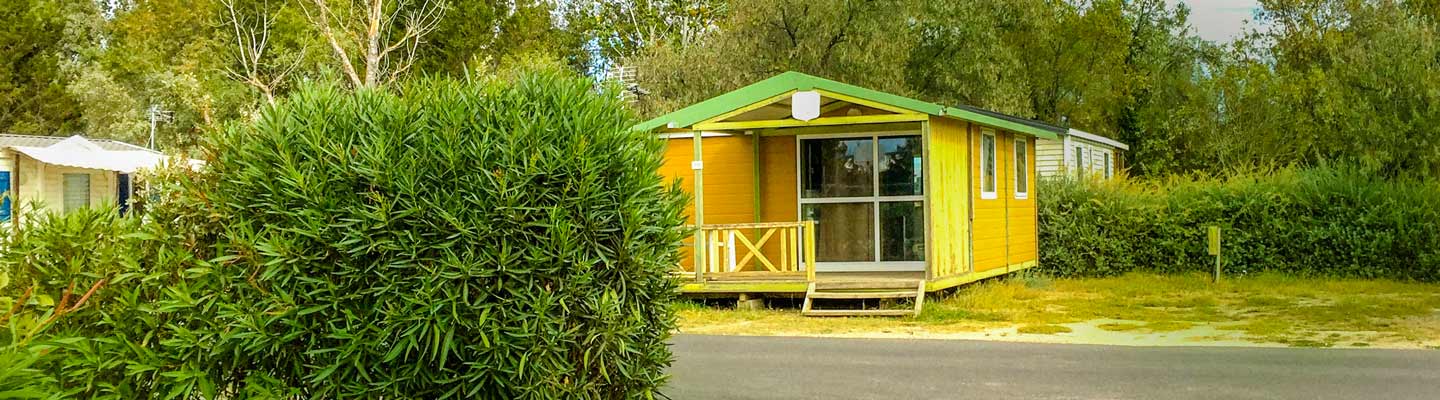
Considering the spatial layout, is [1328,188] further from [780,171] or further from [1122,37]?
[1122,37]

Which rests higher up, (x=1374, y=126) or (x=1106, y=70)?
(x=1106, y=70)

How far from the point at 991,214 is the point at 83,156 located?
47.6 ft

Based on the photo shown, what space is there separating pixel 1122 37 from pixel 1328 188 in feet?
69.3

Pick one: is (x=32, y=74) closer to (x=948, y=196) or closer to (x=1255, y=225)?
(x=948, y=196)

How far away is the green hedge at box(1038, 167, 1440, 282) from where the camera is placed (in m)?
18.3

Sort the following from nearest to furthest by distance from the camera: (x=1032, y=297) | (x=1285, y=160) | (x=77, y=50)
Result: (x=1032, y=297) → (x=1285, y=160) → (x=77, y=50)

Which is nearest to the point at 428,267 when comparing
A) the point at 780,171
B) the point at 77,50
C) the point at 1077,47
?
the point at 780,171

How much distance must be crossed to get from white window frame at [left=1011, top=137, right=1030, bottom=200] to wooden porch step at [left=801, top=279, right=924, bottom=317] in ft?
14.4

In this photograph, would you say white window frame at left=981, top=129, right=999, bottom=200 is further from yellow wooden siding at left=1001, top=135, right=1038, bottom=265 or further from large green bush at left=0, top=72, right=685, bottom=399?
large green bush at left=0, top=72, right=685, bottom=399

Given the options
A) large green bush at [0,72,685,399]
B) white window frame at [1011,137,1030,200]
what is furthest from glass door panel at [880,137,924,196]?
large green bush at [0,72,685,399]

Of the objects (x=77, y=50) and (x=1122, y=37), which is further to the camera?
(x=77, y=50)

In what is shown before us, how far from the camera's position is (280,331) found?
17.9 ft

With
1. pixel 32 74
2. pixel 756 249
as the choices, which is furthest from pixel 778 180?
pixel 32 74

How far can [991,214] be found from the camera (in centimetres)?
1720
